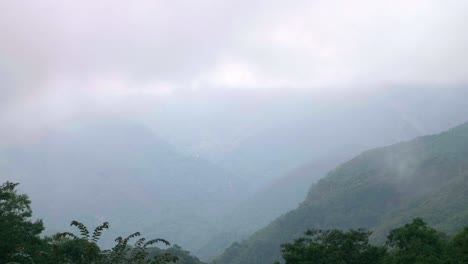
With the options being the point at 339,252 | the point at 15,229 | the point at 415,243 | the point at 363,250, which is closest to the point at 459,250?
the point at 415,243

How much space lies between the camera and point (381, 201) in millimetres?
177000

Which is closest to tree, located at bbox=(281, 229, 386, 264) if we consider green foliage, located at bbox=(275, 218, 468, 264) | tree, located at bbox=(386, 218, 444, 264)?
green foliage, located at bbox=(275, 218, 468, 264)

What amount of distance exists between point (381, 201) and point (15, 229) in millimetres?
162542

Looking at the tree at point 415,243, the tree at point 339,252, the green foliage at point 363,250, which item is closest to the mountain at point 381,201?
the tree at point 415,243

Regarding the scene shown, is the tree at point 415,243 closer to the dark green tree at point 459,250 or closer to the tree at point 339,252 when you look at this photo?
the dark green tree at point 459,250

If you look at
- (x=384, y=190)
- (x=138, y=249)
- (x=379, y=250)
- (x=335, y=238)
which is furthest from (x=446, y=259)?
(x=384, y=190)

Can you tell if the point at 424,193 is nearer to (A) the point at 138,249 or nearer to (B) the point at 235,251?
(B) the point at 235,251

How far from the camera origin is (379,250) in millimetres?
35656

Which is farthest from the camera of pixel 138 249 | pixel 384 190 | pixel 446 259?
pixel 384 190

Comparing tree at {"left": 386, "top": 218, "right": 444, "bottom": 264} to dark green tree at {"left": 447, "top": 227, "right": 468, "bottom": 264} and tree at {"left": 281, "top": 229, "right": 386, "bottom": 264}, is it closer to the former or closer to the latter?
dark green tree at {"left": 447, "top": 227, "right": 468, "bottom": 264}

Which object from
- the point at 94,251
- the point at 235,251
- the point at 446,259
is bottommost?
the point at 94,251

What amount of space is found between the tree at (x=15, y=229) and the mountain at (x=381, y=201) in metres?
105

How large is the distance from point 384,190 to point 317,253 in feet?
507

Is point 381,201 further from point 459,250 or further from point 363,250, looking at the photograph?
point 459,250
